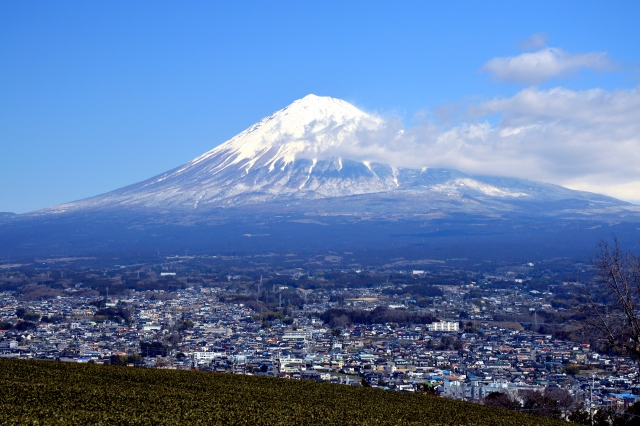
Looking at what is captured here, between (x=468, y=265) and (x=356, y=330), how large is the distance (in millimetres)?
46423

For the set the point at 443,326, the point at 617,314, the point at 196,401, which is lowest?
the point at 443,326

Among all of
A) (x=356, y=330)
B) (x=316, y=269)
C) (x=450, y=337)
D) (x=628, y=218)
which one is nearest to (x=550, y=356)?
(x=450, y=337)

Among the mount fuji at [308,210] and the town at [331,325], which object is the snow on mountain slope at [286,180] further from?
the town at [331,325]

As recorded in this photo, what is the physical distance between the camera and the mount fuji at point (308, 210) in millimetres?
110312

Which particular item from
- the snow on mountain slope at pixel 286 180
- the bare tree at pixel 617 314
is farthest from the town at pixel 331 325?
the snow on mountain slope at pixel 286 180

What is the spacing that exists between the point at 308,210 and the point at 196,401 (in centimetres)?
11778

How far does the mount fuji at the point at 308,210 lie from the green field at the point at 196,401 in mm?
82868

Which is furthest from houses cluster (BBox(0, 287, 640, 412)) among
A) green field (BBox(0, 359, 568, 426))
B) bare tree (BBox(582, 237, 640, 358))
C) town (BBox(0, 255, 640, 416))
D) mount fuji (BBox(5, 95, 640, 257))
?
mount fuji (BBox(5, 95, 640, 257))

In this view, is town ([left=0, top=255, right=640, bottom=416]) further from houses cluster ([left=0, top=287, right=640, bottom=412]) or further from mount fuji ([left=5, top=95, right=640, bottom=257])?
Result: mount fuji ([left=5, top=95, right=640, bottom=257])

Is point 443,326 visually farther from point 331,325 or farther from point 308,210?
point 308,210

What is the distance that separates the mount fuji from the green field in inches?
3263

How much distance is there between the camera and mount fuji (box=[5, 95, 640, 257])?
110312 mm

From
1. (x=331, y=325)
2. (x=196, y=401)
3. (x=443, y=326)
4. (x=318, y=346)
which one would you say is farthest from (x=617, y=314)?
(x=331, y=325)

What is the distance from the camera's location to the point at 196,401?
1377 cm
